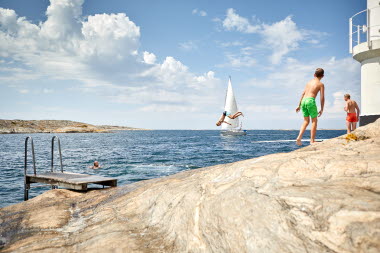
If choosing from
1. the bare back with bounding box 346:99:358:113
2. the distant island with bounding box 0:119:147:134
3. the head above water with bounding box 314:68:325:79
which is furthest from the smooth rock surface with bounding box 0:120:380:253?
the distant island with bounding box 0:119:147:134

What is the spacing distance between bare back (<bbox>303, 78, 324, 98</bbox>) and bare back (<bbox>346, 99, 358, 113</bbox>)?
4502 millimetres

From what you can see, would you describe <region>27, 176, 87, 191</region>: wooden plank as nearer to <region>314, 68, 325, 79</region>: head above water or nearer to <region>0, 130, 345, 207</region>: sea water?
<region>0, 130, 345, 207</region>: sea water

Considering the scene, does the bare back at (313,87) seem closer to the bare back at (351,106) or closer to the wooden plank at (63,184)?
the bare back at (351,106)

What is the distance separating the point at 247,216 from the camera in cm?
337

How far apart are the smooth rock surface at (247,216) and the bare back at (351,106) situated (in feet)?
22.0

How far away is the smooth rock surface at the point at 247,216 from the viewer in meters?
2.73

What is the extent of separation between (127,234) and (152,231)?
40 cm

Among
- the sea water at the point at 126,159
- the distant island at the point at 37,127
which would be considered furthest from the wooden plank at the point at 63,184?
the distant island at the point at 37,127

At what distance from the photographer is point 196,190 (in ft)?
14.9

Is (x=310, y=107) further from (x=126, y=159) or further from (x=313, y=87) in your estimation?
(x=126, y=159)

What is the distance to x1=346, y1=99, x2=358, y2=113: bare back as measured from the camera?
418 inches

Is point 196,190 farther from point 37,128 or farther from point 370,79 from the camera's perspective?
point 37,128

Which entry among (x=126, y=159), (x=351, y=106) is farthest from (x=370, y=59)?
(x=126, y=159)

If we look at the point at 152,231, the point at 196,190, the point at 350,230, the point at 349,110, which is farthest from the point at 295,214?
the point at 349,110
